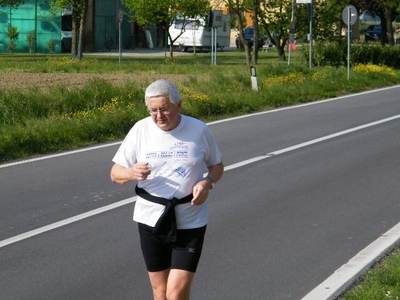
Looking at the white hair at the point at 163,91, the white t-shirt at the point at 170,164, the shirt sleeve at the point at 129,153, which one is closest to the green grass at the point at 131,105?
the white t-shirt at the point at 170,164

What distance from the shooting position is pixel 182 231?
6215 millimetres

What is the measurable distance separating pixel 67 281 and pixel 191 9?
49.5m

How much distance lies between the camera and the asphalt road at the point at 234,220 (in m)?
8.33

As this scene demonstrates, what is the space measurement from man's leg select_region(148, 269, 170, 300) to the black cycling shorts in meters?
0.03

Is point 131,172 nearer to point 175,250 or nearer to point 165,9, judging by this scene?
point 175,250

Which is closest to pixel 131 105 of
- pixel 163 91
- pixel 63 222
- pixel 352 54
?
pixel 63 222

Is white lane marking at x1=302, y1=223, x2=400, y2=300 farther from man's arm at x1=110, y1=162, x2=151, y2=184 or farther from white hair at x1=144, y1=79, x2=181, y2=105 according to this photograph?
white hair at x1=144, y1=79, x2=181, y2=105

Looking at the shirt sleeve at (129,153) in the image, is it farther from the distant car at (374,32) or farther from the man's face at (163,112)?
the distant car at (374,32)

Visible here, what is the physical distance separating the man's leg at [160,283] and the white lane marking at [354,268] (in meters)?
1.75

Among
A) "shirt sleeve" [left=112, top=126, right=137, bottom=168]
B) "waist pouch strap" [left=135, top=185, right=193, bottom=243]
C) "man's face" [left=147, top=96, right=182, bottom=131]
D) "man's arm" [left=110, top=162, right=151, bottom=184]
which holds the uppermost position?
"man's face" [left=147, top=96, right=182, bottom=131]

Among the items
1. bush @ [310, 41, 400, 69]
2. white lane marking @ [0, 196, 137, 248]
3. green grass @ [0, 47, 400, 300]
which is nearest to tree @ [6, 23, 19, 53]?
bush @ [310, 41, 400, 69]

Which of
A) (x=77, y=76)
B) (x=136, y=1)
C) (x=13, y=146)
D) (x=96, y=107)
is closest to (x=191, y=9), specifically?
(x=136, y=1)

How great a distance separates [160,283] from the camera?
20.9ft

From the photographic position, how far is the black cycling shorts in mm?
6191
